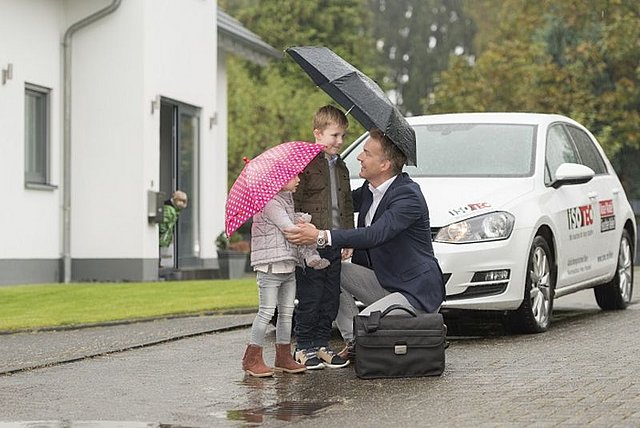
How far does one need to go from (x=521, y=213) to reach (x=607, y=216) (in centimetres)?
235

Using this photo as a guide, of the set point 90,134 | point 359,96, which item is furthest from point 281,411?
point 90,134

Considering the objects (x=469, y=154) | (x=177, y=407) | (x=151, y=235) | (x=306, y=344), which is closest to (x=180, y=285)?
(x=151, y=235)

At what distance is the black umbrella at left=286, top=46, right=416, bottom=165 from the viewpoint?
9.64m

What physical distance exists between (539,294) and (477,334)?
578mm

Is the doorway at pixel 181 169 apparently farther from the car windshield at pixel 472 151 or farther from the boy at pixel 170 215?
the car windshield at pixel 472 151

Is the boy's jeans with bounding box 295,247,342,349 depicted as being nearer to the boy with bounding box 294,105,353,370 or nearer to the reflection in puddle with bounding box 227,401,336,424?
the boy with bounding box 294,105,353,370

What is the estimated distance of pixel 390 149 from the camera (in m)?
9.84

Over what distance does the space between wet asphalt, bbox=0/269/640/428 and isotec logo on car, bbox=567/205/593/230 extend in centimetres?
90

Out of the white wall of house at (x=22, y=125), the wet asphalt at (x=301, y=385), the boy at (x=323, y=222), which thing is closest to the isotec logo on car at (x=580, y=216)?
the wet asphalt at (x=301, y=385)

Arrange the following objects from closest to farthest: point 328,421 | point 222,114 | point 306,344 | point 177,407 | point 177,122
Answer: point 328,421 < point 177,407 < point 306,344 < point 177,122 < point 222,114

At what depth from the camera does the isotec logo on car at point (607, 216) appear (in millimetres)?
13602

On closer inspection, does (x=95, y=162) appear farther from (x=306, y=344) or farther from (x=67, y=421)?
(x=67, y=421)

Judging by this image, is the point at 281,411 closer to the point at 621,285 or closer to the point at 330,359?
the point at 330,359

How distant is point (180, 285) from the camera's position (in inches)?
749
